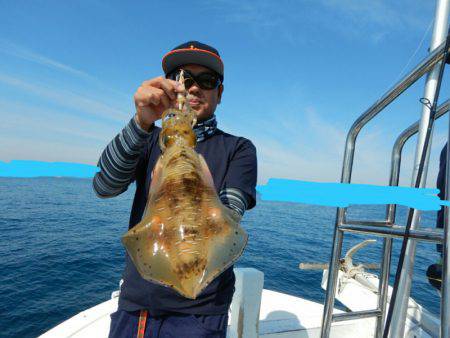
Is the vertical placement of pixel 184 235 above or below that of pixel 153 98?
below

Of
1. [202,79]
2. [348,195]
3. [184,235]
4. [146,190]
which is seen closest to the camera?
[184,235]

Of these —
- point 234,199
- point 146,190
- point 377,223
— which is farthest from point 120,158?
point 377,223

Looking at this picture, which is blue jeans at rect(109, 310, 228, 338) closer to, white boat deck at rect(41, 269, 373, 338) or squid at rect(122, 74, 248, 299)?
squid at rect(122, 74, 248, 299)

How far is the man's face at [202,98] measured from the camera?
298 cm

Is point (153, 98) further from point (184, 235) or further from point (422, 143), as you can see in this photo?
point (422, 143)

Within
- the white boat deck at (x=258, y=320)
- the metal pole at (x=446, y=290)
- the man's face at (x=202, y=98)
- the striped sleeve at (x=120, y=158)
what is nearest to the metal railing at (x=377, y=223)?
the metal pole at (x=446, y=290)

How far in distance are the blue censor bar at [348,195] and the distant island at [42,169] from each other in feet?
5.43

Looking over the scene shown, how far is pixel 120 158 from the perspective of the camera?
7.99 ft

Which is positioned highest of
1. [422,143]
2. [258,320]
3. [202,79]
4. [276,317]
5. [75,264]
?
[202,79]

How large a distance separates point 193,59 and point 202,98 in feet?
1.42

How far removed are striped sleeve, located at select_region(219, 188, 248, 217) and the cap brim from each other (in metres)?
1.42

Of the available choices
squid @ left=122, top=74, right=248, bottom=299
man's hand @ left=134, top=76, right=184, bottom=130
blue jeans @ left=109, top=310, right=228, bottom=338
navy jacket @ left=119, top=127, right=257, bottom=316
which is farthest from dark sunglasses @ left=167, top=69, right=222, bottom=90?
blue jeans @ left=109, top=310, right=228, bottom=338

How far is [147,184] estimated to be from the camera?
2789 mm

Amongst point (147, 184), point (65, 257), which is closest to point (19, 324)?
point (65, 257)
